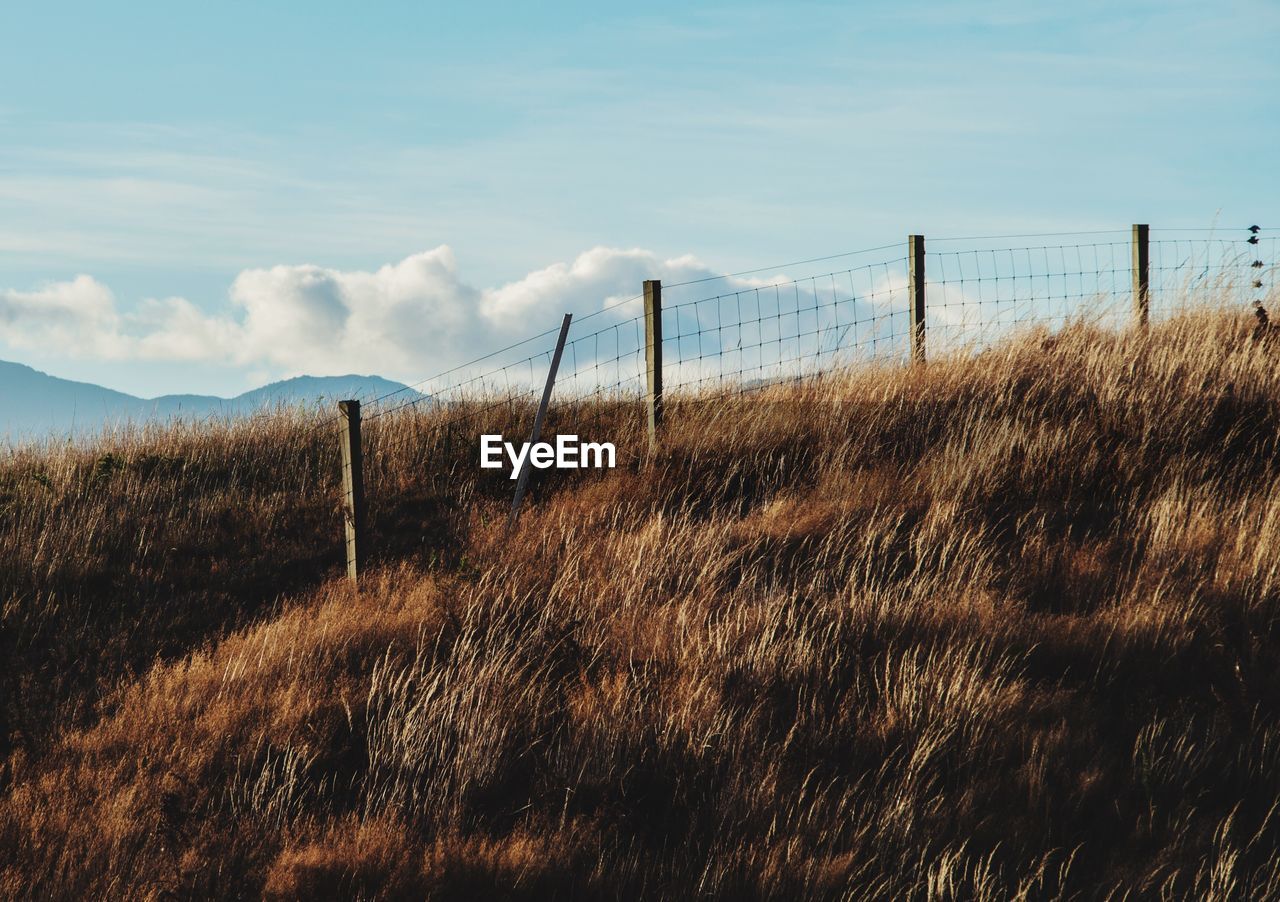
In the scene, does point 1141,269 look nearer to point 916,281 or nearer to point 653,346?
point 916,281

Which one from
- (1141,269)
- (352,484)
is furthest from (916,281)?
(352,484)

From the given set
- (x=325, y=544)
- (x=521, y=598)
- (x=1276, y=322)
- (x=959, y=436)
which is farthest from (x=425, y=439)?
(x=1276, y=322)

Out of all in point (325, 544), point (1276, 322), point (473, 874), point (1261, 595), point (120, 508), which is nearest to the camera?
point (473, 874)

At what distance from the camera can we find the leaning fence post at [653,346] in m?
9.53

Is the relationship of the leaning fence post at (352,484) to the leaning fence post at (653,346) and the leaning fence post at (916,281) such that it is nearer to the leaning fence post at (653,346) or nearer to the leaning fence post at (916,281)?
the leaning fence post at (653,346)

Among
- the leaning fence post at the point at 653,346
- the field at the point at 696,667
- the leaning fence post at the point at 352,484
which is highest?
the leaning fence post at the point at 653,346

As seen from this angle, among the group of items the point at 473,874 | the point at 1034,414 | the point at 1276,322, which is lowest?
the point at 473,874

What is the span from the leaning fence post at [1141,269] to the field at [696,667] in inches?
140

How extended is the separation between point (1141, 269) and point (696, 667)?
435 inches

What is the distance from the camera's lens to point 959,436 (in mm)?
9758

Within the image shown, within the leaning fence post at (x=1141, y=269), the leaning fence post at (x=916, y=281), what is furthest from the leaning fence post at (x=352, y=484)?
the leaning fence post at (x=1141, y=269)

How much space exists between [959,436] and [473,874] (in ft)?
23.1

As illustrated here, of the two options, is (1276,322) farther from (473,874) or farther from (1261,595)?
(473,874)

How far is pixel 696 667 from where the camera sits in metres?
5.41
